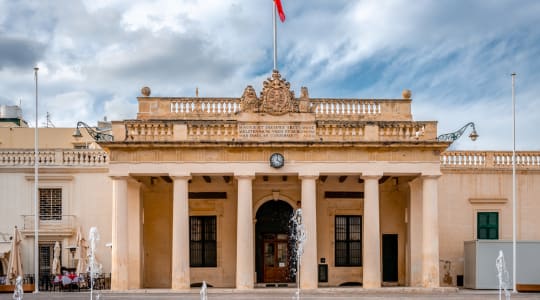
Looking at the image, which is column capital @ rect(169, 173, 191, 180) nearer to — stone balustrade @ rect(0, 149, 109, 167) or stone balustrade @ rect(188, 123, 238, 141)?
stone balustrade @ rect(188, 123, 238, 141)

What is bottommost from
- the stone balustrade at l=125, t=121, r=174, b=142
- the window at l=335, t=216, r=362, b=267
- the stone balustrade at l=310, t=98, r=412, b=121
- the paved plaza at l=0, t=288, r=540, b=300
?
the paved plaza at l=0, t=288, r=540, b=300

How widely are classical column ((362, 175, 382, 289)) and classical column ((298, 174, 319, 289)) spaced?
1974 millimetres

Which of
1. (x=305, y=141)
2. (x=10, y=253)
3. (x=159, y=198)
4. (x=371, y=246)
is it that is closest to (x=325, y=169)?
(x=305, y=141)

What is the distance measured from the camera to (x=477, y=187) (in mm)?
31828

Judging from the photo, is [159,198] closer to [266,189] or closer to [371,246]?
[266,189]

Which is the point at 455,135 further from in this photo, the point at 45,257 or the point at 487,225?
the point at 45,257

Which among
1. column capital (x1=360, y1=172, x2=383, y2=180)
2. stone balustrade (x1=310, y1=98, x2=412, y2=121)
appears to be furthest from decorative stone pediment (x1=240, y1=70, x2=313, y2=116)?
column capital (x1=360, y1=172, x2=383, y2=180)

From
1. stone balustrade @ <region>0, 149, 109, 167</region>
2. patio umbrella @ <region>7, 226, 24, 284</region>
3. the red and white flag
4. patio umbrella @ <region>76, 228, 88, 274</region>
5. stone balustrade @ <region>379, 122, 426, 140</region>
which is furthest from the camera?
stone balustrade @ <region>0, 149, 109, 167</region>

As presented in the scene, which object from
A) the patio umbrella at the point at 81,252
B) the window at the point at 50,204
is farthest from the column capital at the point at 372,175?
the window at the point at 50,204

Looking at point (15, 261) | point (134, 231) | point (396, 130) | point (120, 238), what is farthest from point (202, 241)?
point (396, 130)

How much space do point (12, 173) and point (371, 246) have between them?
16105 millimetres

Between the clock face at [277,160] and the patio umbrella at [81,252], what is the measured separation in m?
9.42

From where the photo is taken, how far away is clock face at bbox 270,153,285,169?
27.0 metres

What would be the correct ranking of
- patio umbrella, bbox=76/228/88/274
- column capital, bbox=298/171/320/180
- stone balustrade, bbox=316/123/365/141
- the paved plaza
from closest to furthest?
the paved plaza → column capital, bbox=298/171/320/180 → stone balustrade, bbox=316/123/365/141 → patio umbrella, bbox=76/228/88/274
